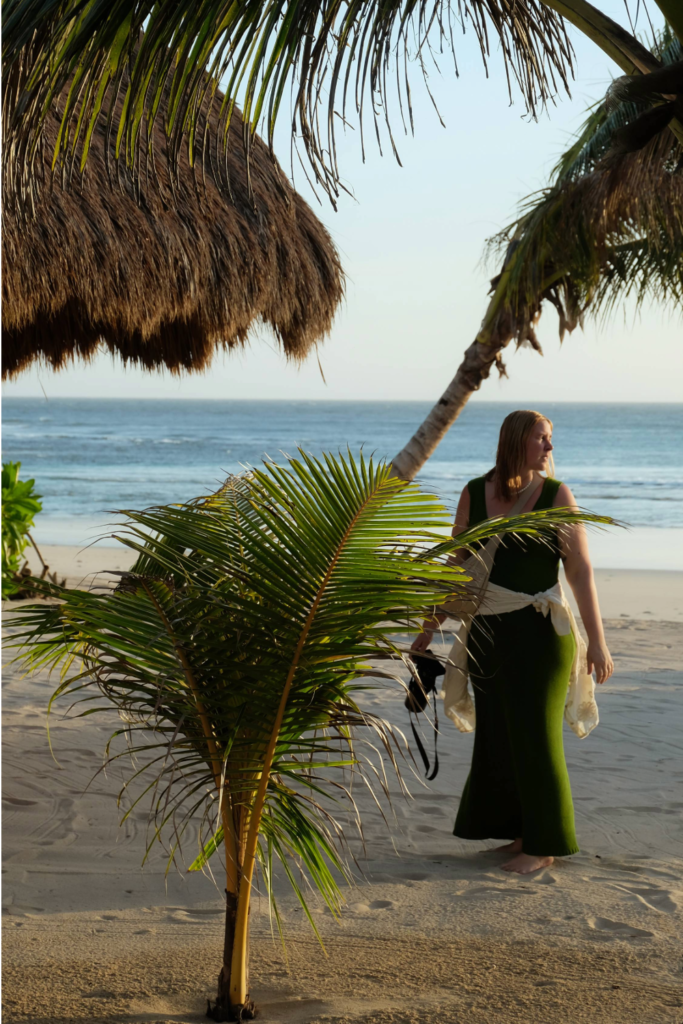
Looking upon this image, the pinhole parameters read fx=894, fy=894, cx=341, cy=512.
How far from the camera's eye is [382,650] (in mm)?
1883

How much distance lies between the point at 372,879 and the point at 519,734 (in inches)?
29.3

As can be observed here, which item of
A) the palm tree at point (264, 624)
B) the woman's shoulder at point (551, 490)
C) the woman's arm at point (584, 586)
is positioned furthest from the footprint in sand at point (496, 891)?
the woman's shoulder at point (551, 490)

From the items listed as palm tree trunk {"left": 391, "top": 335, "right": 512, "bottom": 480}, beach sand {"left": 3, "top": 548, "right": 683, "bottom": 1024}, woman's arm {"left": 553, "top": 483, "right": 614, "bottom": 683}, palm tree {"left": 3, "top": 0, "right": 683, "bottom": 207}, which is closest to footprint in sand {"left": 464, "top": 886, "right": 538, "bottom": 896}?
beach sand {"left": 3, "top": 548, "right": 683, "bottom": 1024}

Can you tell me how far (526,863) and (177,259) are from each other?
10.3 ft

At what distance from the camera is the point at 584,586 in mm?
3191

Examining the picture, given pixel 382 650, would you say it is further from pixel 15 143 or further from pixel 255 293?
pixel 255 293

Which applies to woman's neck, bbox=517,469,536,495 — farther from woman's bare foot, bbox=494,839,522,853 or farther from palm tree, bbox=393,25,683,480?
palm tree, bbox=393,25,683,480

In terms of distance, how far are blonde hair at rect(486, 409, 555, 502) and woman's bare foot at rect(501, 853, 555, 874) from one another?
1.32 m

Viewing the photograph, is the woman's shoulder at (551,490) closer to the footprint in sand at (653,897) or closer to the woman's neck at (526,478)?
the woman's neck at (526,478)

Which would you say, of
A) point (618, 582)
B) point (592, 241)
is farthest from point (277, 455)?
point (592, 241)

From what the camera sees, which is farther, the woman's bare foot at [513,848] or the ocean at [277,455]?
the ocean at [277,455]

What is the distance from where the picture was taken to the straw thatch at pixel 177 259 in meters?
4.01

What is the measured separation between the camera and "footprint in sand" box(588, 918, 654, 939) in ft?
8.89

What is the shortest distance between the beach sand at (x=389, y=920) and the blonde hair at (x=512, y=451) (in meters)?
1.41
